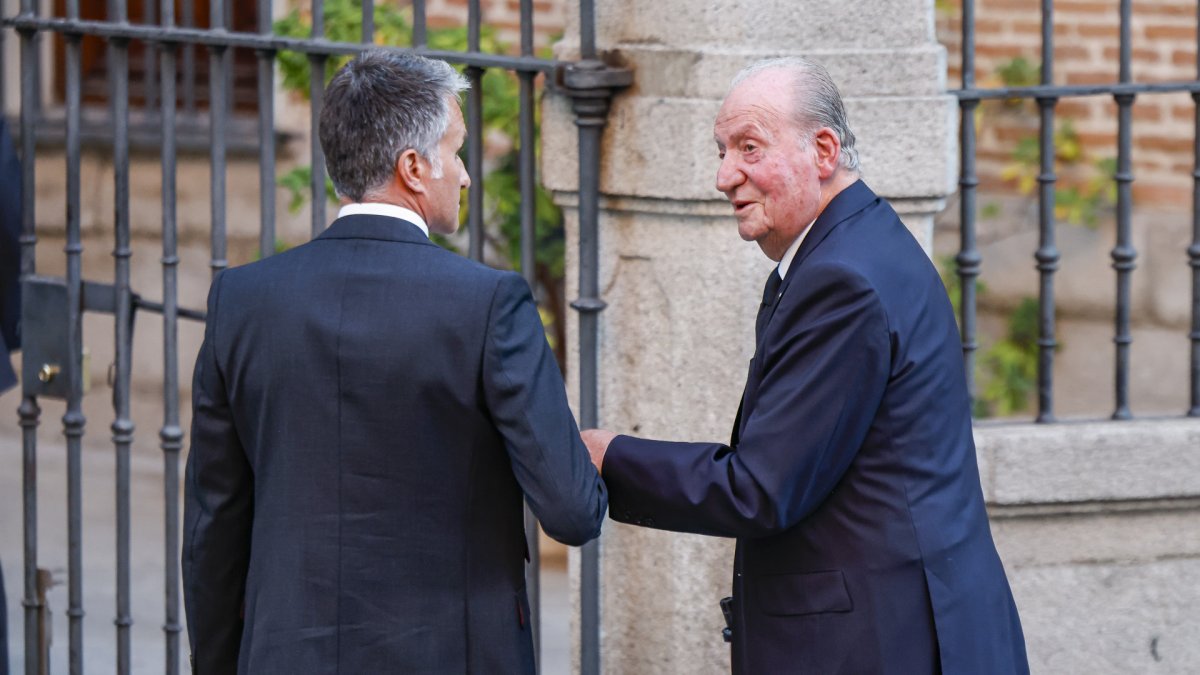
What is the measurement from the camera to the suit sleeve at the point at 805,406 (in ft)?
8.88

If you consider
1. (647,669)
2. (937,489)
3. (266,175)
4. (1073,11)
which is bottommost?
(647,669)

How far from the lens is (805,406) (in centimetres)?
272

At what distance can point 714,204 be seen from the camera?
11.6ft

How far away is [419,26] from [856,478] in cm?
147

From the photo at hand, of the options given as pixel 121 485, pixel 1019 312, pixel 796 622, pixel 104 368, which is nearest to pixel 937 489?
pixel 796 622

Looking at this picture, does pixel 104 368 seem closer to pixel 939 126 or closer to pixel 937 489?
pixel 939 126

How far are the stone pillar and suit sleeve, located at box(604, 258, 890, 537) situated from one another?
0.76 meters

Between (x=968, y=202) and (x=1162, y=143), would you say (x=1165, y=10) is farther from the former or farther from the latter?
(x=968, y=202)

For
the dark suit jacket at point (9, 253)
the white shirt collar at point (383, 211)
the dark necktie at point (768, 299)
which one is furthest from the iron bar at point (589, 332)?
the dark suit jacket at point (9, 253)

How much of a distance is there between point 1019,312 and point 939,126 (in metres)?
3.24

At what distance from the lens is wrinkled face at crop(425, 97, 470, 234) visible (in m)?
2.72

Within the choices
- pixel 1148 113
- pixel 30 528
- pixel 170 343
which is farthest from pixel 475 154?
pixel 1148 113

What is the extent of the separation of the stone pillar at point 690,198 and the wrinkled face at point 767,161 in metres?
0.61

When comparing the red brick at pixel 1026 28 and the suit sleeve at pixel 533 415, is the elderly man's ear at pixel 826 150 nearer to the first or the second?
the suit sleeve at pixel 533 415
